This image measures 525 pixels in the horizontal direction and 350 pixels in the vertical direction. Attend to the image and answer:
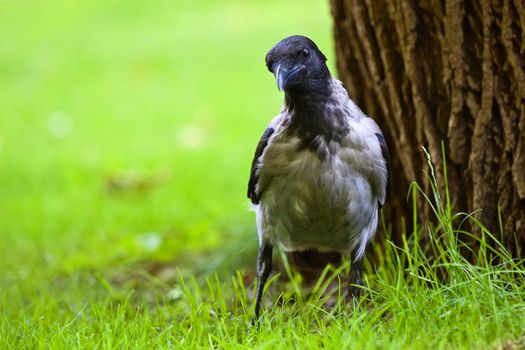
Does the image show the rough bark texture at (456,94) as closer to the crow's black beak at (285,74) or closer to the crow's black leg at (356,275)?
the crow's black leg at (356,275)

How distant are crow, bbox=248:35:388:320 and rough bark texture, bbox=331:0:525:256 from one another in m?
0.32

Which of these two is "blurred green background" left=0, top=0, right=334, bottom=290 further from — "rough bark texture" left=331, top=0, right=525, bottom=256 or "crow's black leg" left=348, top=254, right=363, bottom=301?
"rough bark texture" left=331, top=0, right=525, bottom=256

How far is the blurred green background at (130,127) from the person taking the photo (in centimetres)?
712

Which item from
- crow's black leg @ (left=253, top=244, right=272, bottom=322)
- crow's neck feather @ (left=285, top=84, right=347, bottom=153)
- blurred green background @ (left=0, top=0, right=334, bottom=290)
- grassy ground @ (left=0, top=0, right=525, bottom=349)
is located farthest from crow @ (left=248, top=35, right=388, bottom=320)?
blurred green background @ (left=0, top=0, right=334, bottom=290)

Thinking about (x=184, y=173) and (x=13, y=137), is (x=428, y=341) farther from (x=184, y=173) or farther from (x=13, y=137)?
(x=13, y=137)

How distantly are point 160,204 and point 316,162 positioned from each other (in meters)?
4.72

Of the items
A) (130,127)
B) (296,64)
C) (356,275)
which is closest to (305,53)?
(296,64)

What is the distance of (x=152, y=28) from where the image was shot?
16.1 m

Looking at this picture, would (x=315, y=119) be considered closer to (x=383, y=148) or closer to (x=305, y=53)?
(x=305, y=53)

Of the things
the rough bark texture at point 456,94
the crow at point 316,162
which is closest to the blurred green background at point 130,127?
the crow at point 316,162

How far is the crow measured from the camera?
4133 millimetres

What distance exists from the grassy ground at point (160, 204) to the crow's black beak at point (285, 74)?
88 centimetres

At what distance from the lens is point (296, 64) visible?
13.2 feet

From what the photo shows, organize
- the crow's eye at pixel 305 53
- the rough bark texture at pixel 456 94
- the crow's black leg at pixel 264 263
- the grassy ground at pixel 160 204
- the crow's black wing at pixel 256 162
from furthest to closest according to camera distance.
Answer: the crow's black leg at pixel 264 263, the crow's black wing at pixel 256 162, the rough bark texture at pixel 456 94, the crow's eye at pixel 305 53, the grassy ground at pixel 160 204
